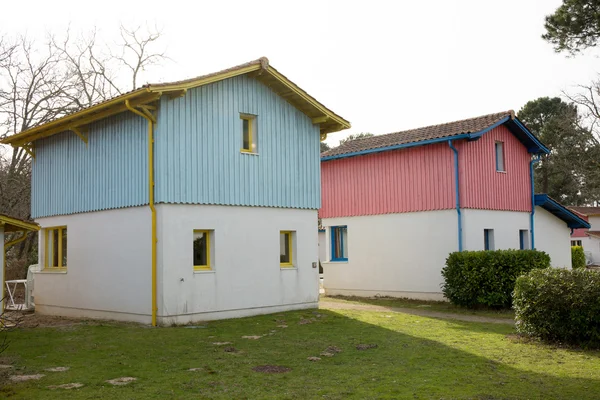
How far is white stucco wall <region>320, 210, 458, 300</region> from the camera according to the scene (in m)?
22.2

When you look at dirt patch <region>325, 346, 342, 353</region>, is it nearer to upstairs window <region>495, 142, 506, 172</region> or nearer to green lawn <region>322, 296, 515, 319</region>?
green lawn <region>322, 296, 515, 319</region>

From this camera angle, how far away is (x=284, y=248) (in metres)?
18.6

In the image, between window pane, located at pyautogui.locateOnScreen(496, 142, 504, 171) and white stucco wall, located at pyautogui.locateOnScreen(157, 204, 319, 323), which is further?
window pane, located at pyautogui.locateOnScreen(496, 142, 504, 171)

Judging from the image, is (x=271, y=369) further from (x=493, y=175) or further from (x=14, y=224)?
(x=493, y=175)

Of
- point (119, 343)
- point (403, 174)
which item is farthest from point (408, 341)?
point (403, 174)

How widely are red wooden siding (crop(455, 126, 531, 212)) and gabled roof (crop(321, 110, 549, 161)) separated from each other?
Answer: 42cm

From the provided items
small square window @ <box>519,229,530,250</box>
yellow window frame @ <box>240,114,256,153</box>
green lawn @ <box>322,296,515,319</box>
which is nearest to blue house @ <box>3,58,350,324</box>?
yellow window frame @ <box>240,114,256,153</box>

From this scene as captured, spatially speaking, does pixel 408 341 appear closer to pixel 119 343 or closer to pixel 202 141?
pixel 119 343

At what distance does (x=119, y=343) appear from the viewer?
1312cm

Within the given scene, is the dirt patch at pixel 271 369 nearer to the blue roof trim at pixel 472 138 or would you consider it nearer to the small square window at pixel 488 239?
the blue roof trim at pixel 472 138

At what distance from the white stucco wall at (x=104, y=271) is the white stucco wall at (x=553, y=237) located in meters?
16.2

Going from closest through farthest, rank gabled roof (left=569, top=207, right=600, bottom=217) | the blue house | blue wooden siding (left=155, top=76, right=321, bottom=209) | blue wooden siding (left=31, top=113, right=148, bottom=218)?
the blue house, blue wooden siding (left=155, top=76, right=321, bottom=209), blue wooden siding (left=31, top=113, right=148, bottom=218), gabled roof (left=569, top=207, right=600, bottom=217)

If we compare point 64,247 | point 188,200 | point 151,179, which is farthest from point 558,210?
point 64,247

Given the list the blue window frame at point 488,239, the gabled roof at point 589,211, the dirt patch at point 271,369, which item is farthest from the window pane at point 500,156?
the gabled roof at point 589,211
